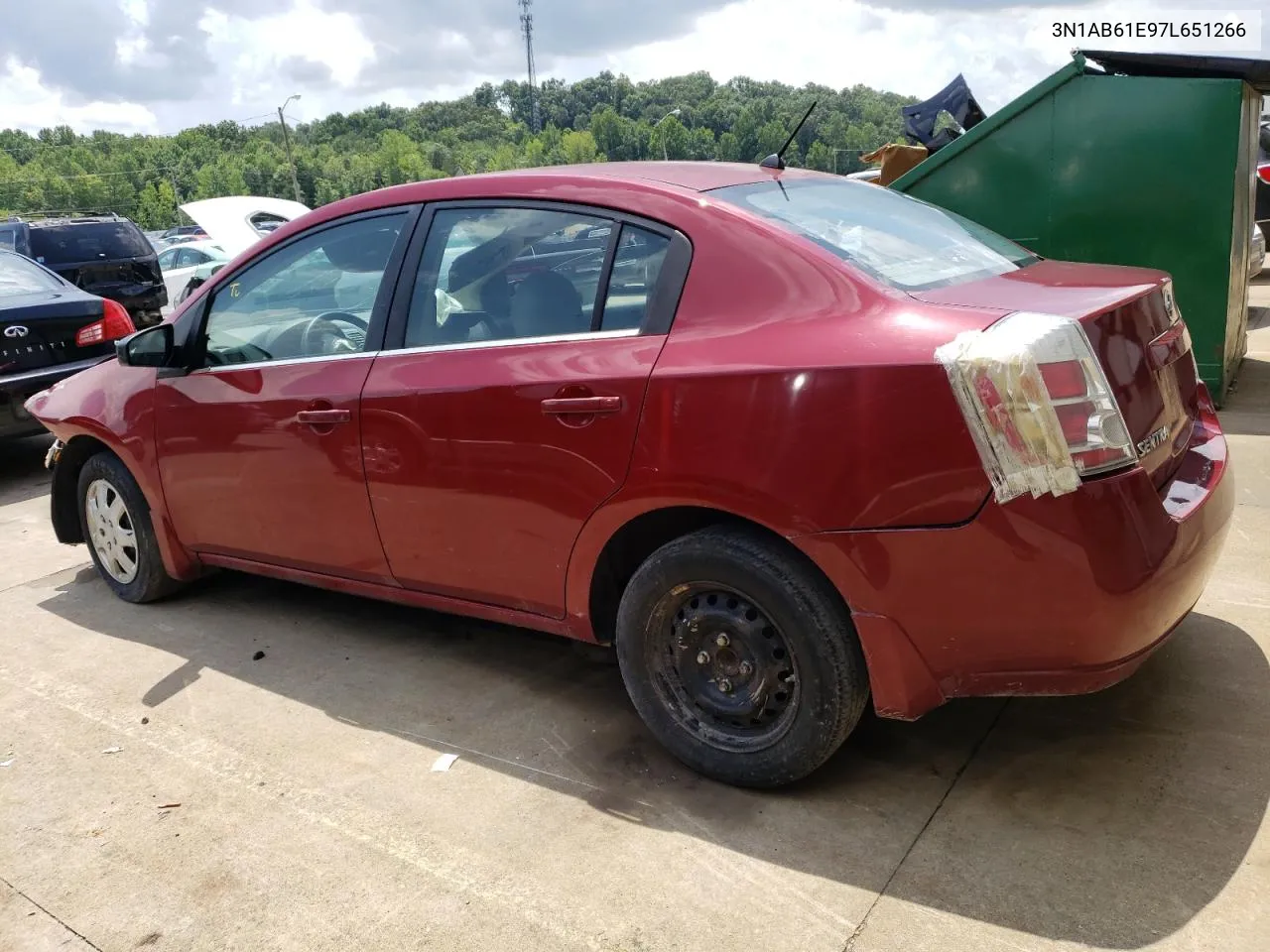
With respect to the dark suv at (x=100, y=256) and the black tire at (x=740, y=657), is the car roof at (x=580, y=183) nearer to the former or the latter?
the black tire at (x=740, y=657)

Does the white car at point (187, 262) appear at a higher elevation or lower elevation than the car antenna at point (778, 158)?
lower

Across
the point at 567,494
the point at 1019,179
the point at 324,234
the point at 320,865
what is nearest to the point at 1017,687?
the point at 567,494

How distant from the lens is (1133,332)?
8.51ft

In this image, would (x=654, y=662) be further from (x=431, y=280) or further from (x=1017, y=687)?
(x=431, y=280)

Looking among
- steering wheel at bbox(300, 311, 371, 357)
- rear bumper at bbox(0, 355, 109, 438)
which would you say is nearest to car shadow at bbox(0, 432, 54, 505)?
rear bumper at bbox(0, 355, 109, 438)

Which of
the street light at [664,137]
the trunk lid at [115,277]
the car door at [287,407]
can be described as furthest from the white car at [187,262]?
the car door at [287,407]

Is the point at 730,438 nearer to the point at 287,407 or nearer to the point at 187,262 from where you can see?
the point at 287,407

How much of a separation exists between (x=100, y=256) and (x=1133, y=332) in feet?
40.9

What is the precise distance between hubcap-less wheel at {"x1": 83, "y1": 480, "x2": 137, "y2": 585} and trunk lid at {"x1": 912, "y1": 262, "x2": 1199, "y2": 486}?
347cm

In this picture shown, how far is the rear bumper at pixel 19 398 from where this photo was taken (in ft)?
22.1

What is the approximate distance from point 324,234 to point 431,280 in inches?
24.4

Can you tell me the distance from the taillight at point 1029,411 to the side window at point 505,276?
112 centimetres

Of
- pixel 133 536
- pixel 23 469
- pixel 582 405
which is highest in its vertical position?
pixel 582 405

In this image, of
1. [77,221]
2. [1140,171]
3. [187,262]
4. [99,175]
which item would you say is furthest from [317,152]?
[1140,171]
